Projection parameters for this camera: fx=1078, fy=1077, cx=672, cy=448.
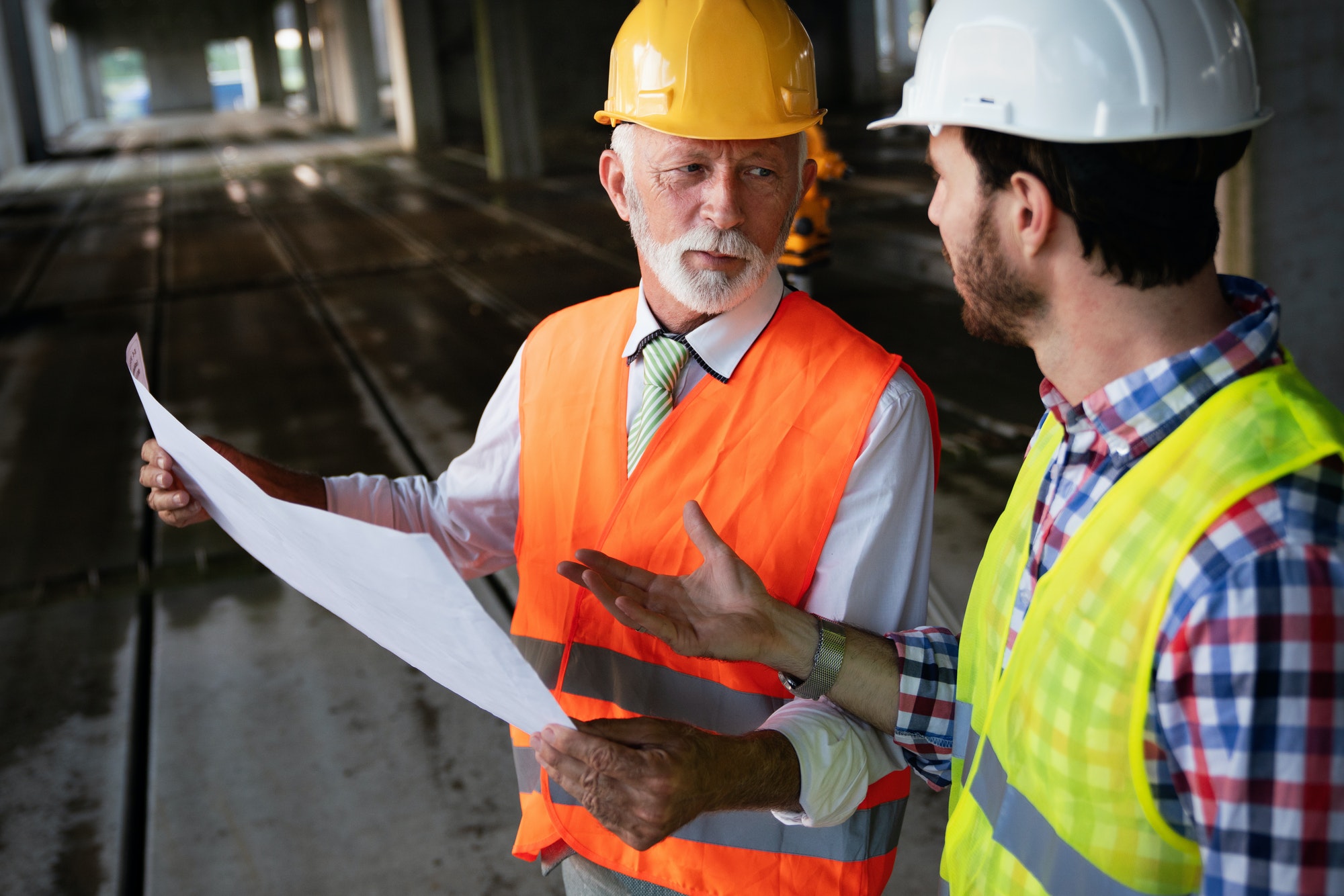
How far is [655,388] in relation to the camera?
5.65 feet

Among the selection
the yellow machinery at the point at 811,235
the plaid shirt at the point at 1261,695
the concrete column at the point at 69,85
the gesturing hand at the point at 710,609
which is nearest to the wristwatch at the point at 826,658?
the gesturing hand at the point at 710,609

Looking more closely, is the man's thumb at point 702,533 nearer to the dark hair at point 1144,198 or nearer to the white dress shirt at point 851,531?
the white dress shirt at point 851,531

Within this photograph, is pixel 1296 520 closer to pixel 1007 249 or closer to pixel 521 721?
pixel 1007 249

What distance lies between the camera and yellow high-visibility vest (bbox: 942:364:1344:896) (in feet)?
3.07

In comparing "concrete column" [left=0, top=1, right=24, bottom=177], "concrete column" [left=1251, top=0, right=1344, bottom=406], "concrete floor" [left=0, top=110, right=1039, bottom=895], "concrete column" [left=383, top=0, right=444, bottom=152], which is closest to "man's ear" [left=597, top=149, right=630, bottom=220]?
"concrete floor" [left=0, top=110, right=1039, bottom=895]

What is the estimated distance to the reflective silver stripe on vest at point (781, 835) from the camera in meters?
1.53

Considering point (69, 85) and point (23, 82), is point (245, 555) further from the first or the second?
point (69, 85)

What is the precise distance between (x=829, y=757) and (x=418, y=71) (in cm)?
2488

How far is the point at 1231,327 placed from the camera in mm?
1026

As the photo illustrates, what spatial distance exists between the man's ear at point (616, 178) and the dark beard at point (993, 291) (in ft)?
2.53

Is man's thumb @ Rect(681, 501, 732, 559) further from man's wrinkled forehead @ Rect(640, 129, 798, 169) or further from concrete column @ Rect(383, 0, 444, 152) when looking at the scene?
concrete column @ Rect(383, 0, 444, 152)

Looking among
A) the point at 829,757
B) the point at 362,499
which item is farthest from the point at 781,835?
the point at 362,499

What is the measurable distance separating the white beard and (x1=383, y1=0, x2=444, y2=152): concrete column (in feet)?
77.6

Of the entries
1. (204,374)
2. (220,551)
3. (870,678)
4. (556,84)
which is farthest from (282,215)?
(870,678)
